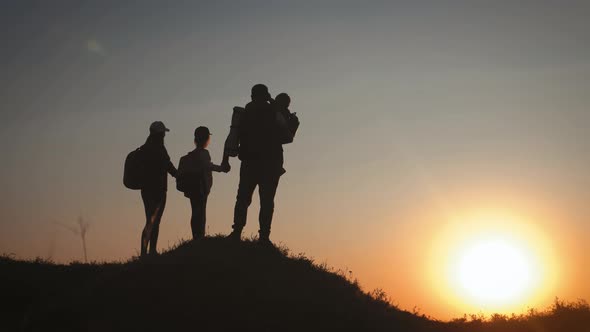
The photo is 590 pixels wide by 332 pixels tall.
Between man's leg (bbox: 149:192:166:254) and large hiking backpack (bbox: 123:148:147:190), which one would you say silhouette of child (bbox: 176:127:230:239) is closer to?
man's leg (bbox: 149:192:166:254)

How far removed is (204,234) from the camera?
14648 millimetres

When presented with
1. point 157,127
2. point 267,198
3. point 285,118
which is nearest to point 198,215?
point 157,127

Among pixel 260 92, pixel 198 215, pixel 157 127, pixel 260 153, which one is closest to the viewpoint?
pixel 260 153

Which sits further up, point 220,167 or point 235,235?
point 220,167

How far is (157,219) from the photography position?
14234 millimetres

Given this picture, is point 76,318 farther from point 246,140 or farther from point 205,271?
point 246,140

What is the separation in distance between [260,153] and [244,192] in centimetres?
84

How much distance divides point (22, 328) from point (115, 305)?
1.59 metres

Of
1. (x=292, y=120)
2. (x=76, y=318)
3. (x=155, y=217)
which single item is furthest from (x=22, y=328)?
(x=292, y=120)

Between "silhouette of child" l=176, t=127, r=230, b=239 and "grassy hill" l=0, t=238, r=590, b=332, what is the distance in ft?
2.89

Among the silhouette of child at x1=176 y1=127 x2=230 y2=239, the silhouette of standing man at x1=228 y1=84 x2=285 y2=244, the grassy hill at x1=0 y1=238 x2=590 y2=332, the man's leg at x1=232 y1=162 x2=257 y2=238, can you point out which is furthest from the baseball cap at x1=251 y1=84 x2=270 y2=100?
the grassy hill at x1=0 y1=238 x2=590 y2=332

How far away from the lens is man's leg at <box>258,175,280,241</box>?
12.6 m

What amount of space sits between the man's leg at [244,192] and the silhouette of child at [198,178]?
144 cm

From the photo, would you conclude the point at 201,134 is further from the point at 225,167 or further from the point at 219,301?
the point at 219,301
